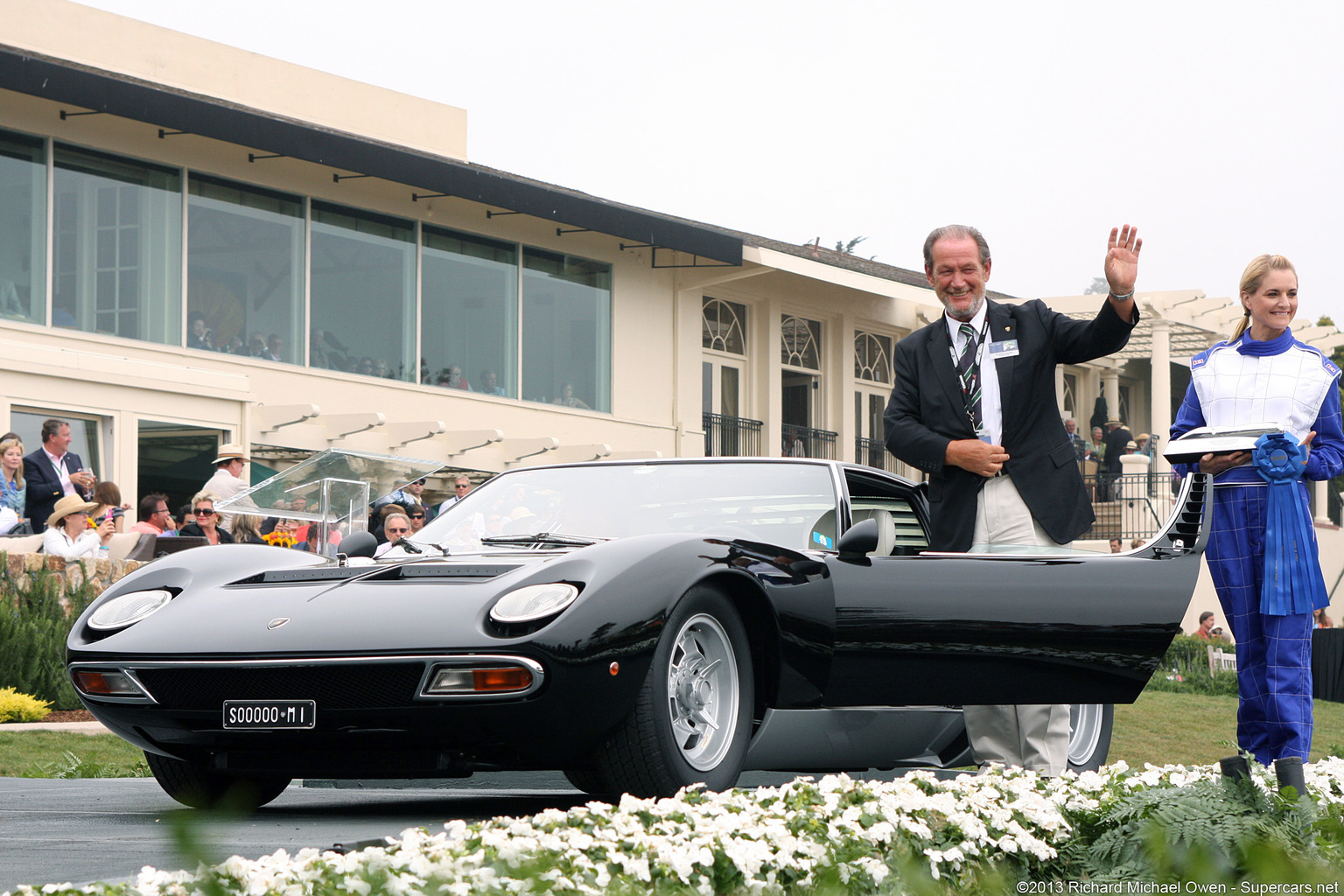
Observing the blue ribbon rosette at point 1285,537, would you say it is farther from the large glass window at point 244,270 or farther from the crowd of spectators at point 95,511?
the large glass window at point 244,270

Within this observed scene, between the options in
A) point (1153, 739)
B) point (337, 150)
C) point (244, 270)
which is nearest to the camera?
point (1153, 739)

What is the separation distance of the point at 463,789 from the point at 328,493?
24.8 ft

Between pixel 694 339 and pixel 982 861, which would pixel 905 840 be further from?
pixel 694 339

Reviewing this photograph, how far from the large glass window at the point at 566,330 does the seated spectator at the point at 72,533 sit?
495 inches

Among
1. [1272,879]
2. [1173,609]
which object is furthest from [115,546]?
[1272,879]

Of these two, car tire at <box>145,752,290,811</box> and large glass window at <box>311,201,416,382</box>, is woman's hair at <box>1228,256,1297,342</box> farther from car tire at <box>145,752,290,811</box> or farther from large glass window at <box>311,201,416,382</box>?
large glass window at <box>311,201,416,382</box>

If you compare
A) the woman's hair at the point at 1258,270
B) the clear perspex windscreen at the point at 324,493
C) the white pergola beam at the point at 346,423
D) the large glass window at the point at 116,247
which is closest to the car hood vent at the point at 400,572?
the woman's hair at the point at 1258,270

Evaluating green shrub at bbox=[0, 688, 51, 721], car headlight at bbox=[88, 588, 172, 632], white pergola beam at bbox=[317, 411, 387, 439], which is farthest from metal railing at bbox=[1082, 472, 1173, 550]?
car headlight at bbox=[88, 588, 172, 632]

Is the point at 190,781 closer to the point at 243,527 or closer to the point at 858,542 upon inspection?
the point at 858,542

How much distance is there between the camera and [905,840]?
12.3 ft

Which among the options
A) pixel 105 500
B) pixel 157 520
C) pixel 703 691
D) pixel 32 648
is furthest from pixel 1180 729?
pixel 703 691

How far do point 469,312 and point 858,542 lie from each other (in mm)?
19598

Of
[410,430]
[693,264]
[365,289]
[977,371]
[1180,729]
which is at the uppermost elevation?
[693,264]

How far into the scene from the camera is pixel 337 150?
69.3 ft
